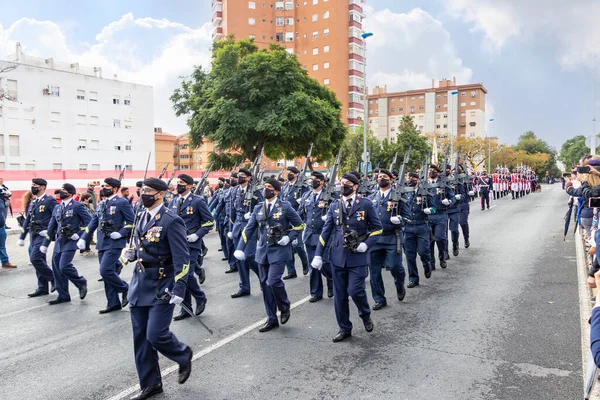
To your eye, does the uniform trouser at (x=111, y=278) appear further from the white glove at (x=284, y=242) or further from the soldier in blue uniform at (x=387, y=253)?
the soldier in blue uniform at (x=387, y=253)

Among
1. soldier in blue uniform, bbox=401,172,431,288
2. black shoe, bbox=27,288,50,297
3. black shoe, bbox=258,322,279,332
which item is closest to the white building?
black shoe, bbox=27,288,50,297

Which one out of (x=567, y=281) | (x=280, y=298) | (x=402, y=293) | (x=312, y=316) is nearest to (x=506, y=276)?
(x=567, y=281)

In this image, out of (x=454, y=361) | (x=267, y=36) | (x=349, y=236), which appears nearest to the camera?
(x=454, y=361)

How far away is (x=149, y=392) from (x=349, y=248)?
2.81 meters

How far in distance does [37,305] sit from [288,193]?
250 inches

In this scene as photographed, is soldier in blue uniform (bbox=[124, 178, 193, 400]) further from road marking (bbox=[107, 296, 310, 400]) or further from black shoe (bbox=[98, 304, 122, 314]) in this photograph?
black shoe (bbox=[98, 304, 122, 314])

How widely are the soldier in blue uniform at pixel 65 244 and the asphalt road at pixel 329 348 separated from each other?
30 cm

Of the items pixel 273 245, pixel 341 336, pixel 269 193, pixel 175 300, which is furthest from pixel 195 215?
pixel 175 300

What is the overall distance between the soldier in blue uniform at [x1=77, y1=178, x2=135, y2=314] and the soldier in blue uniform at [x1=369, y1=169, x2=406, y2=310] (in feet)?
12.7

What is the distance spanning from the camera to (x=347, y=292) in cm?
617

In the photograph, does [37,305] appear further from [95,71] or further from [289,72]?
[95,71]

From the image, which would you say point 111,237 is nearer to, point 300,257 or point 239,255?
point 239,255

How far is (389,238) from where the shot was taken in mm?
7953

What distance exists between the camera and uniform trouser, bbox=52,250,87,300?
8.00 m
